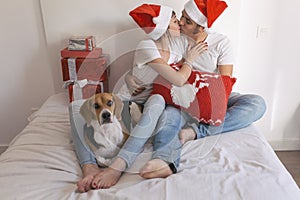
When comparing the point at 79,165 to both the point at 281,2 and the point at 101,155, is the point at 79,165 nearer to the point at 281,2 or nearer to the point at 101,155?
the point at 101,155

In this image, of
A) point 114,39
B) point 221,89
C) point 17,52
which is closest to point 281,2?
point 221,89

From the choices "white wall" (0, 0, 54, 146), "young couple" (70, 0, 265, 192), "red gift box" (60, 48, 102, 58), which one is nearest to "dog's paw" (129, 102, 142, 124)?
"young couple" (70, 0, 265, 192)

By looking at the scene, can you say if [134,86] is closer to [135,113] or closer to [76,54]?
[135,113]

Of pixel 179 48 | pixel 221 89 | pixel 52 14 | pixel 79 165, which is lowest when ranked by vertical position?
pixel 79 165

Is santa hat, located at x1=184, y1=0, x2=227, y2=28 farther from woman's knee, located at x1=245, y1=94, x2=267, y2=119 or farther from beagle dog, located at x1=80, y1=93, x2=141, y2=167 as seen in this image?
beagle dog, located at x1=80, y1=93, x2=141, y2=167

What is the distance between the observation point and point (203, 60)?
161 cm

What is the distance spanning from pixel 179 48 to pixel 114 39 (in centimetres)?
46

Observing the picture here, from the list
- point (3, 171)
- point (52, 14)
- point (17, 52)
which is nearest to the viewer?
point (3, 171)

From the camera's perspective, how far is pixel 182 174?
3.48 ft

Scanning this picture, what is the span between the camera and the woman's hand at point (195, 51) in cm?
152

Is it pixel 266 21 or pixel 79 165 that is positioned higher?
pixel 266 21

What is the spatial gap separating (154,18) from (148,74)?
272 mm

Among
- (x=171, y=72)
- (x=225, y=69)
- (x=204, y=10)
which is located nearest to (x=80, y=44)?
(x=171, y=72)

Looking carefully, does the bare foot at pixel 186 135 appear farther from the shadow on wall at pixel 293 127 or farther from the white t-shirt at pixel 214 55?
the shadow on wall at pixel 293 127
